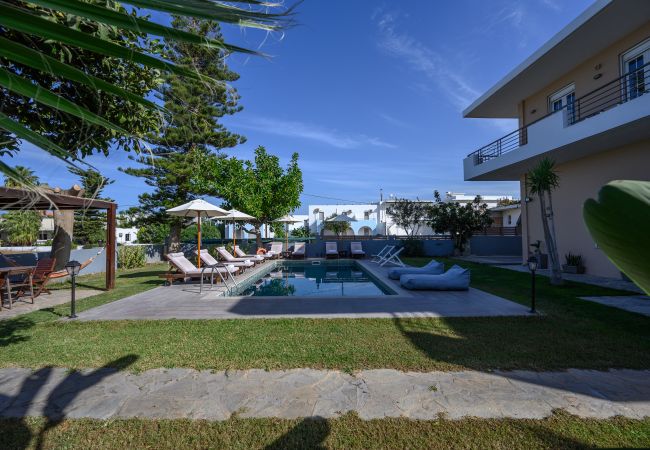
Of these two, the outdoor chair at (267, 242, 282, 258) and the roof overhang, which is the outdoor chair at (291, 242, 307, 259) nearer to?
the outdoor chair at (267, 242, 282, 258)

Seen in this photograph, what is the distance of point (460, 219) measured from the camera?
1911cm

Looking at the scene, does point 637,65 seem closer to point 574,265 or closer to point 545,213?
point 545,213

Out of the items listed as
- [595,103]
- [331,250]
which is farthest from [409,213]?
[595,103]

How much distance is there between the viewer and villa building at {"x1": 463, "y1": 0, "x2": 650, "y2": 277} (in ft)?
29.0

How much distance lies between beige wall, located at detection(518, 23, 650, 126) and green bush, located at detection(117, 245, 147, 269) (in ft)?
58.8

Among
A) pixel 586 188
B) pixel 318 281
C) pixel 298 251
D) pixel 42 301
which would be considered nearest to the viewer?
pixel 42 301

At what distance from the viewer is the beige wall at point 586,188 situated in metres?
10.1

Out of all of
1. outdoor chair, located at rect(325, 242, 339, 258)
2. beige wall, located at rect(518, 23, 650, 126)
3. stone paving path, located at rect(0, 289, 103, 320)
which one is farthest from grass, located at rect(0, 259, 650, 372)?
outdoor chair, located at rect(325, 242, 339, 258)

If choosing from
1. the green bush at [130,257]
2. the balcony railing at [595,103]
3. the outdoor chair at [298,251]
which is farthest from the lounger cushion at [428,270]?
the green bush at [130,257]

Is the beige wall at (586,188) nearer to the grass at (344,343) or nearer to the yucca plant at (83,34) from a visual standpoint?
the grass at (344,343)

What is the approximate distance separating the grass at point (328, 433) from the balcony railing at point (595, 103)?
8.56 meters

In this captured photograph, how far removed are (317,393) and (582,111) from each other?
1257 centimetres

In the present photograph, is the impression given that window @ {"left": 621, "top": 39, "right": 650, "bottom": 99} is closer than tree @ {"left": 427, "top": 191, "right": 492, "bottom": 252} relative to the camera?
Yes

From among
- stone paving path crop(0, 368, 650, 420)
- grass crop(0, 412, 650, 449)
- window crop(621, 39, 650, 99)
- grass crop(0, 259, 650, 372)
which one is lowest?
grass crop(0, 412, 650, 449)
